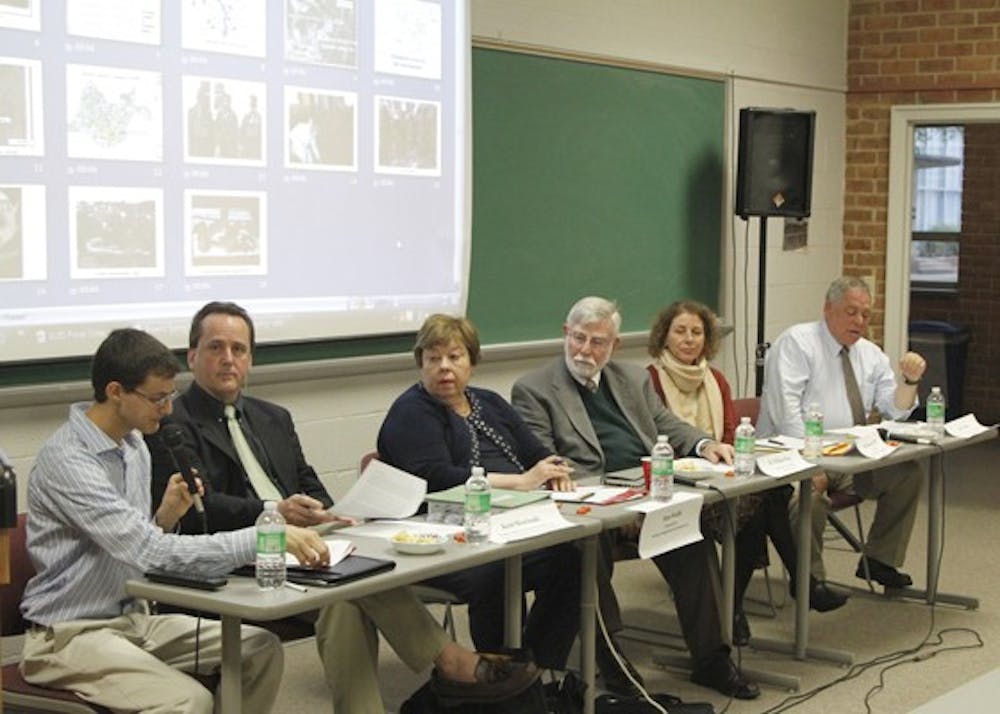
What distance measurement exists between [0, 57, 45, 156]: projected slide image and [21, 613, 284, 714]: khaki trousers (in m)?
1.64

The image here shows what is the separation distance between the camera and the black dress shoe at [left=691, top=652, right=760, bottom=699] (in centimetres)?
471

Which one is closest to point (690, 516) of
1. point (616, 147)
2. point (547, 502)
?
point (547, 502)

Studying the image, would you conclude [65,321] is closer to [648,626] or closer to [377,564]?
[377,564]

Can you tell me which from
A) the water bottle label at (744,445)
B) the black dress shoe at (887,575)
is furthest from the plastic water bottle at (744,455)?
the black dress shoe at (887,575)

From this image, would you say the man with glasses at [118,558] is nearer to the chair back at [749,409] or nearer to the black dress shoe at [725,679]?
the black dress shoe at [725,679]

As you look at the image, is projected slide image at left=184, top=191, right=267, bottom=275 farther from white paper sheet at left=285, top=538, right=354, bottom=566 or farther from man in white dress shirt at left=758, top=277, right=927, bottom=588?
man in white dress shirt at left=758, top=277, right=927, bottom=588

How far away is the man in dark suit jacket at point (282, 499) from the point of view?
3.67 m

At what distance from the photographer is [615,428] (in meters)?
5.01

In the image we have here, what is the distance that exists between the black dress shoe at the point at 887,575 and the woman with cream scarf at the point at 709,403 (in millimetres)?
778

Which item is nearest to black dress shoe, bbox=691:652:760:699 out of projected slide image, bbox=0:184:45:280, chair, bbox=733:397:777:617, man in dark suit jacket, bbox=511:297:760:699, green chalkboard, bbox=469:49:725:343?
man in dark suit jacket, bbox=511:297:760:699

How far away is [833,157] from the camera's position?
869 centimetres

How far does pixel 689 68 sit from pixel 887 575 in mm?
2721

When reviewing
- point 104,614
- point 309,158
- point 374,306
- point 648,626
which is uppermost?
point 309,158

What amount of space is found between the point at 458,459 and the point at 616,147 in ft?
9.47
